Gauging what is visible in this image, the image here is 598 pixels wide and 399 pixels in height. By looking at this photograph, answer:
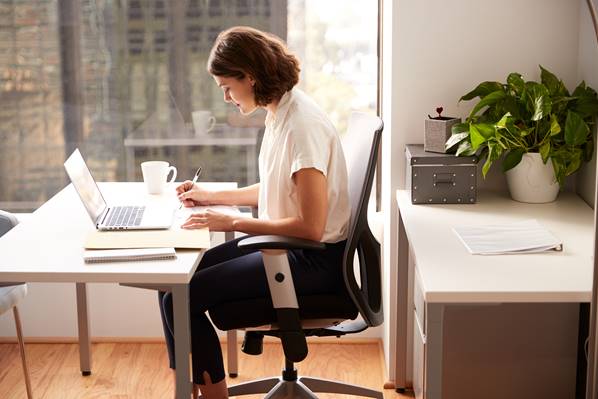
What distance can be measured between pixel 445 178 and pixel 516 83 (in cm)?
37

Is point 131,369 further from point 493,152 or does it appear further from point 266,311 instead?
point 493,152

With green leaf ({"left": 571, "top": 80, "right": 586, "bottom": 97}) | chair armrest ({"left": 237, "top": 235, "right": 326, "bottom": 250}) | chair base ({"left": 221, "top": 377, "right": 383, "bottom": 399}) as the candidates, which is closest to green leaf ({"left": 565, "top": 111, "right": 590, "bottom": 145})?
green leaf ({"left": 571, "top": 80, "right": 586, "bottom": 97})

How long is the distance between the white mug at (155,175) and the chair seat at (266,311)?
63 centimetres

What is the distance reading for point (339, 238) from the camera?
271 centimetres

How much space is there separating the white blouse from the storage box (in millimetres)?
349

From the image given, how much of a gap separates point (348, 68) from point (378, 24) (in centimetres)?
20

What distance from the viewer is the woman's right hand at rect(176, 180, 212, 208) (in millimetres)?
2973

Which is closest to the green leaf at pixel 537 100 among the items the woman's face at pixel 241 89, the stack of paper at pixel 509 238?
the stack of paper at pixel 509 238

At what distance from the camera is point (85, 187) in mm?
2756

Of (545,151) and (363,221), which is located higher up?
(545,151)

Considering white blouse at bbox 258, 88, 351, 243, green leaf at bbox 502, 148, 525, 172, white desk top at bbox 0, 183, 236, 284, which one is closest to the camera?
white desk top at bbox 0, 183, 236, 284

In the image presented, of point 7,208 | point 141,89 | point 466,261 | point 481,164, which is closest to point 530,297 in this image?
point 466,261

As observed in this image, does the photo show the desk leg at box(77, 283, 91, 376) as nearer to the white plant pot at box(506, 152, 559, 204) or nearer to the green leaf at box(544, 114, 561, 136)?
the white plant pot at box(506, 152, 559, 204)

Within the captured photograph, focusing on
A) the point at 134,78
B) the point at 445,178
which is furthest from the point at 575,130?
the point at 134,78
